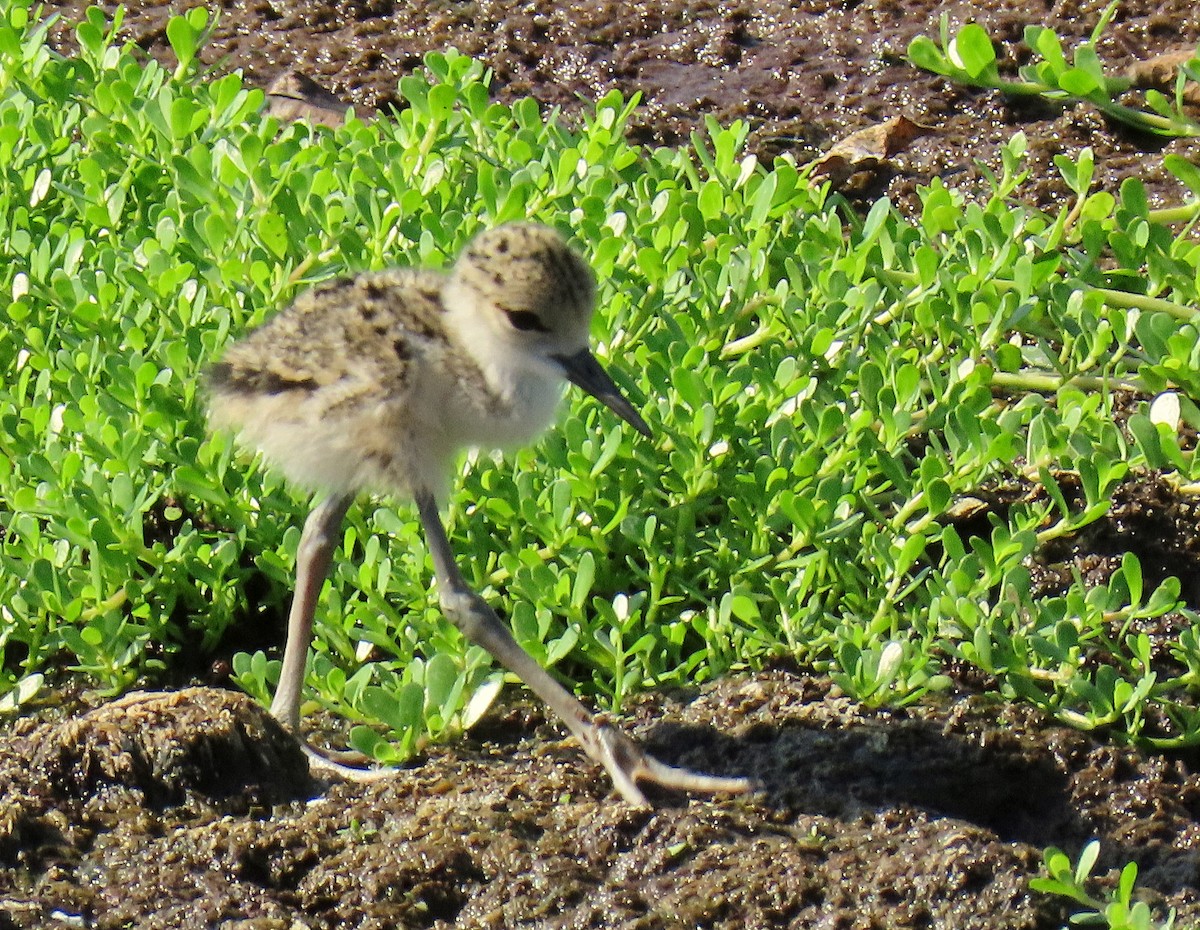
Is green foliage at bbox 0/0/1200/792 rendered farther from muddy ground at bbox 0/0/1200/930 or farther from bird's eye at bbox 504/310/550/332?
bird's eye at bbox 504/310/550/332

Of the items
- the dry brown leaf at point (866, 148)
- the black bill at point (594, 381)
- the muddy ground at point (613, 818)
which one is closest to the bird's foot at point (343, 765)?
the muddy ground at point (613, 818)

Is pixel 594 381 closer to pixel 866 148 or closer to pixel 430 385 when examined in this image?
pixel 430 385

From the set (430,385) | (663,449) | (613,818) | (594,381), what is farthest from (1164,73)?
(613,818)

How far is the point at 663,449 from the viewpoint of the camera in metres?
4.64

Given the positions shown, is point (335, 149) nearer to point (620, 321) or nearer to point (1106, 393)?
point (620, 321)

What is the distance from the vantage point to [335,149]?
6062mm

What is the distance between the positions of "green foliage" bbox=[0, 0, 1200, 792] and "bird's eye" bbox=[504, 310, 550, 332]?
0.48 meters

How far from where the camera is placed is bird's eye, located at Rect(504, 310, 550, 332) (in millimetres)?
3957

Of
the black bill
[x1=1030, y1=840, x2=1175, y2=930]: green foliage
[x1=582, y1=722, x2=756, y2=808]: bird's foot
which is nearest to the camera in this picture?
[x1=1030, y1=840, x2=1175, y2=930]: green foliage

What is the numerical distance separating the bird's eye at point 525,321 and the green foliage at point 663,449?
48cm

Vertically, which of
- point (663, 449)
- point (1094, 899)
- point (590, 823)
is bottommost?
point (1094, 899)

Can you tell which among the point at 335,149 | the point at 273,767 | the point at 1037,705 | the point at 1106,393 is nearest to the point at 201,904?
the point at 273,767

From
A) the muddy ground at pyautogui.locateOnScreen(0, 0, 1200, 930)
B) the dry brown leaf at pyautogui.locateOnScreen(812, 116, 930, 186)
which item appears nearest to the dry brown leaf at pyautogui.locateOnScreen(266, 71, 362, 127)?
the dry brown leaf at pyautogui.locateOnScreen(812, 116, 930, 186)

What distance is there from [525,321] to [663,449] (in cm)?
78
